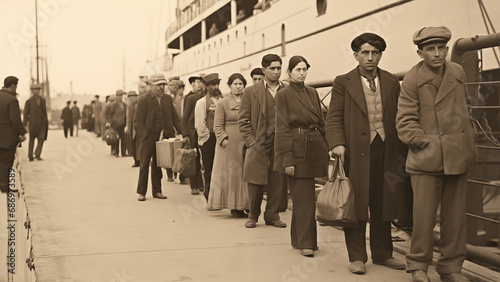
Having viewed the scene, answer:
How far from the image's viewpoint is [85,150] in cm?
2300

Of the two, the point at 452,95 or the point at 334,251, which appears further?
the point at 334,251

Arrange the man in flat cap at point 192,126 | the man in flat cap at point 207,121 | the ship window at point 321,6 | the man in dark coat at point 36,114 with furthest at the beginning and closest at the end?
the ship window at point 321,6, the man in dark coat at point 36,114, the man in flat cap at point 192,126, the man in flat cap at point 207,121

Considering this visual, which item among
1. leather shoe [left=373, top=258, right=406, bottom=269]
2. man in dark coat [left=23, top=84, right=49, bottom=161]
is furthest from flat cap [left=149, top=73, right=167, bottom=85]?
man in dark coat [left=23, top=84, right=49, bottom=161]

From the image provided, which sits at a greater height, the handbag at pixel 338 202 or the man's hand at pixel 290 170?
the man's hand at pixel 290 170

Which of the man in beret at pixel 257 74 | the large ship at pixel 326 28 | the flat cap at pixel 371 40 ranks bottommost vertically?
the man in beret at pixel 257 74

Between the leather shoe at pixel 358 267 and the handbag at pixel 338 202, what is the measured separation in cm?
30

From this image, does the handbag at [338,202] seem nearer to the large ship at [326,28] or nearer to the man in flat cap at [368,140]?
the man in flat cap at [368,140]

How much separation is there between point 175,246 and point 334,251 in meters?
1.45

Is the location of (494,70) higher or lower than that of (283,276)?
higher

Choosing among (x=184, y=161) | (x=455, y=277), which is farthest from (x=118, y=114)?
(x=455, y=277)

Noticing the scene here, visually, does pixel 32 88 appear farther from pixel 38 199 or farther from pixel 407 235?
pixel 407 235

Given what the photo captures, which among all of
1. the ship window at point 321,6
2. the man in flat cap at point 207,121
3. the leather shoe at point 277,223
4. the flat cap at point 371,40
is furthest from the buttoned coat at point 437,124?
the ship window at point 321,6

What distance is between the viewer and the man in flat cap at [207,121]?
931 cm

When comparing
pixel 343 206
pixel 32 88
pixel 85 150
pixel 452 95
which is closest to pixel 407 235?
pixel 343 206
